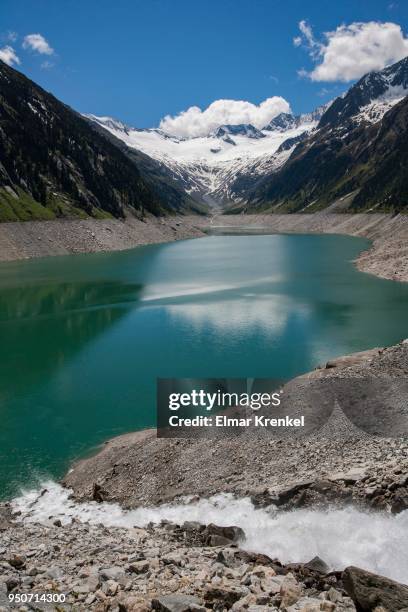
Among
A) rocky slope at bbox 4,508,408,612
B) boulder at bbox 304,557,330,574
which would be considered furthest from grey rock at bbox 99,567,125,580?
boulder at bbox 304,557,330,574

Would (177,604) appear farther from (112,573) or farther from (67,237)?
(67,237)

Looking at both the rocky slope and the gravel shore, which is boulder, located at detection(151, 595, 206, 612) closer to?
the rocky slope

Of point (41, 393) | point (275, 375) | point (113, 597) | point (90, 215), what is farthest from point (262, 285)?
point (90, 215)

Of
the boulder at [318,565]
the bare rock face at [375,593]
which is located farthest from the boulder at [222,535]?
the bare rock face at [375,593]

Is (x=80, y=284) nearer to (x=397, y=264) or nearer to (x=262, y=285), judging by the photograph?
(x=262, y=285)

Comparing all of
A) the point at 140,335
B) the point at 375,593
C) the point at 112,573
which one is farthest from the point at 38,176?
the point at 375,593

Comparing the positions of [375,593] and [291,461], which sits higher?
[375,593]
